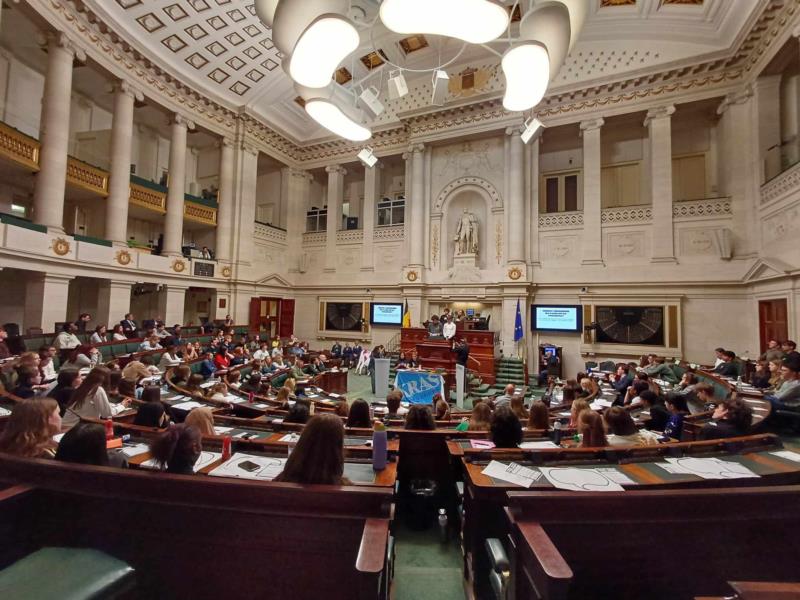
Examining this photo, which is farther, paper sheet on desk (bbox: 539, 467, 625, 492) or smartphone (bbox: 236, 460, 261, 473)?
smartphone (bbox: 236, 460, 261, 473)

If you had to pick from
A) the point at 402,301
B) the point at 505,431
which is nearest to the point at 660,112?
the point at 402,301

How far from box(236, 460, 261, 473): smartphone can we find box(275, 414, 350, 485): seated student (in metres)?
0.82

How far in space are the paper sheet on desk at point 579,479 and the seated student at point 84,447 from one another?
2.78 meters

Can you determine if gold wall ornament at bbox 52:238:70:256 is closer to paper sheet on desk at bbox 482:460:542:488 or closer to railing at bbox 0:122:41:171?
railing at bbox 0:122:41:171

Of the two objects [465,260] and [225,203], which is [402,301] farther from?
[225,203]

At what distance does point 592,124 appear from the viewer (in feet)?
42.8

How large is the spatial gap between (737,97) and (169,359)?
17935 millimetres

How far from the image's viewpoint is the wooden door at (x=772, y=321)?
30.5 feet

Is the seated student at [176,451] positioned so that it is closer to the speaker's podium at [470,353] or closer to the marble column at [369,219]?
the speaker's podium at [470,353]

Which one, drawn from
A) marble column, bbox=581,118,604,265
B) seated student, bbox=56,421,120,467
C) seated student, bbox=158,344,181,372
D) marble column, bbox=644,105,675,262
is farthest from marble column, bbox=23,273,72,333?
marble column, bbox=644,105,675,262

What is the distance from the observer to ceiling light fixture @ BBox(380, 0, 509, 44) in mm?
3537

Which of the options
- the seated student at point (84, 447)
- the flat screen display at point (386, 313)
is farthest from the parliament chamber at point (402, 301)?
the flat screen display at point (386, 313)

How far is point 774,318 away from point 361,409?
12.2 meters

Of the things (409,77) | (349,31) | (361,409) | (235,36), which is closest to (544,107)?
(409,77)
